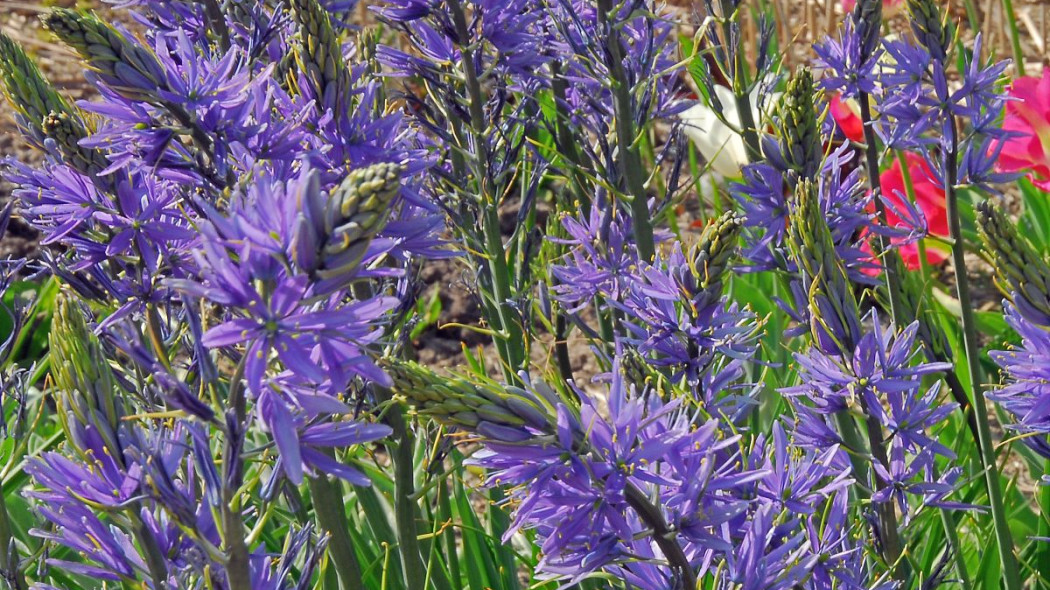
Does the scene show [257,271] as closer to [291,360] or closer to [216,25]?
[291,360]

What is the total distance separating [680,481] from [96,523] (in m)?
0.59

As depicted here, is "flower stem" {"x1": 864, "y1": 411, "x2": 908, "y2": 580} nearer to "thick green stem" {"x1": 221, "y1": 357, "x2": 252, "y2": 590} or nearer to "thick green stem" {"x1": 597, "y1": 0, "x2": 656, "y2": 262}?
"thick green stem" {"x1": 597, "y1": 0, "x2": 656, "y2": 262}

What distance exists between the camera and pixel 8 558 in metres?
1.40

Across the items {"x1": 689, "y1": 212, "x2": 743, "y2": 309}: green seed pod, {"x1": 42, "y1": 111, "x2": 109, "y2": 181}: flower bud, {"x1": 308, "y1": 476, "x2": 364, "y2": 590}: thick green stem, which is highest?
{"x1": 42, "y1": 111, "x2": 109, "y2": 181}: flower bud

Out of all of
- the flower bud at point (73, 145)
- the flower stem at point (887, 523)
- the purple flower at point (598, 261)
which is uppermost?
the flower bud at point (73, 145)

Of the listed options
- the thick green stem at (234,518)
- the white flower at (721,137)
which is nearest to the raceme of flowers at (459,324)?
the thick green stem at (234,518)

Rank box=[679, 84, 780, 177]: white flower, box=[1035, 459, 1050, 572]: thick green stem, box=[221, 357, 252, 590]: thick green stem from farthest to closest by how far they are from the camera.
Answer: box=[679, 84, 780, 177]: white flower
box=[1035, 459, 1050, 572]: thick green stem
box=[221, 357, 252, 590]: thick green stem

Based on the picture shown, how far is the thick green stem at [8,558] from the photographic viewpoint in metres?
1.36

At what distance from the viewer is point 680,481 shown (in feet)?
3.72

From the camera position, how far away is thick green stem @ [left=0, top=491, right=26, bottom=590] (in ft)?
4.48

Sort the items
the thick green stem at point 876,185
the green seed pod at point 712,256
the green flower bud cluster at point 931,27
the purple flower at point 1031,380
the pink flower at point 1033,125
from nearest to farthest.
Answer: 1. the purple flower at point 1031,380
2. the green seed pod at point 712,256
3. the green flower bud cluster at point 931,27
4. the thick green stem at point 876,185
5. the pink flower at point 1033,125

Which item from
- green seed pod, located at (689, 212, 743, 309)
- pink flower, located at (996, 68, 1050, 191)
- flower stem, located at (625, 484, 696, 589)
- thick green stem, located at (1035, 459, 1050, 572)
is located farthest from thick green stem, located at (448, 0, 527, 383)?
pink flower, located at (996, 68, 1050, 191)

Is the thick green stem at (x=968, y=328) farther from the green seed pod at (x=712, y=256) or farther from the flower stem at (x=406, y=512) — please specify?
the flower stem at (x=406, y=512)

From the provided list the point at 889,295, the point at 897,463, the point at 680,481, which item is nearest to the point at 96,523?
the point at 680,481
